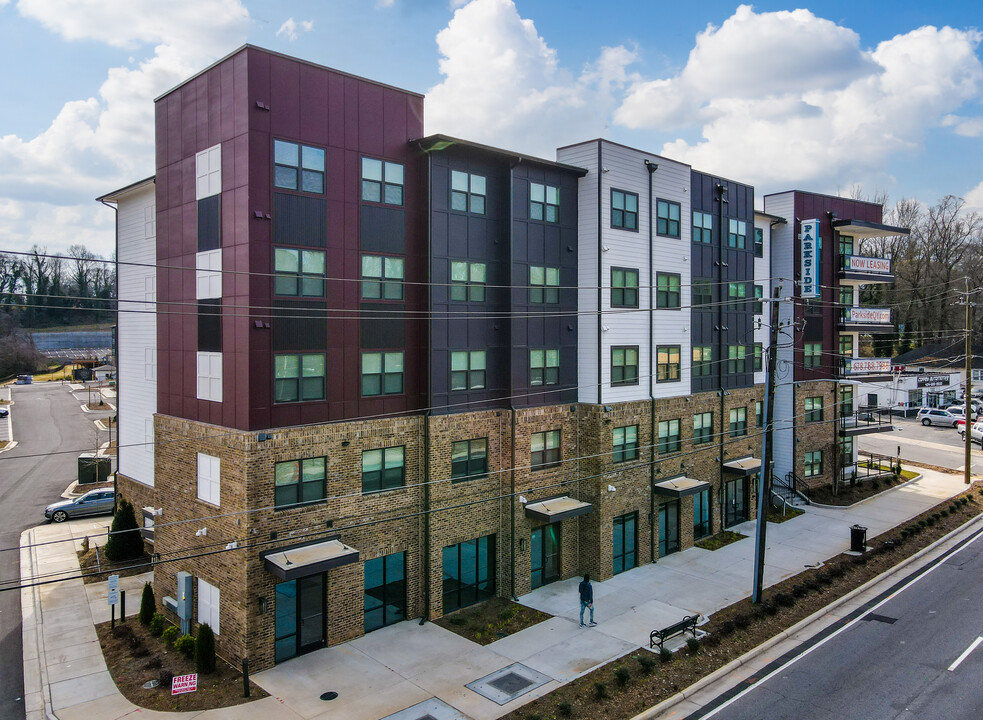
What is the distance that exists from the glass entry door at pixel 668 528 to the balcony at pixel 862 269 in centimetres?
1883

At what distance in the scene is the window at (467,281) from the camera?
2058 cm

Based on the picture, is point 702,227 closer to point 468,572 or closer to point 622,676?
point 468,572

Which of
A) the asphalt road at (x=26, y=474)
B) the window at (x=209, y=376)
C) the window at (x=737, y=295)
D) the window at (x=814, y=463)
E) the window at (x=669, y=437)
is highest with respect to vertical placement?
the window at (x=737, y=295)

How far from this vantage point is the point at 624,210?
24.7m

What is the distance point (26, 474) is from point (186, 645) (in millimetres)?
31535

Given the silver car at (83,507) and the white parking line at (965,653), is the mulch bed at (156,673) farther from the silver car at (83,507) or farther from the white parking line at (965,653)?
the white parking line at (965,653)

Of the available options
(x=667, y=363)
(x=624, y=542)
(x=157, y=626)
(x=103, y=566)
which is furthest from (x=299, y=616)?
(x=667, y=363)

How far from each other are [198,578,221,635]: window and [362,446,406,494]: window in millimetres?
4683

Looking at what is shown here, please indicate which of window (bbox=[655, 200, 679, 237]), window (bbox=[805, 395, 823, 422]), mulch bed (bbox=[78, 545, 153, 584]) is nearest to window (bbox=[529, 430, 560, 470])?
window (bbox=[655, 200, 679, 237])

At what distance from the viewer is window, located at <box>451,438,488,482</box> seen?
806 inches

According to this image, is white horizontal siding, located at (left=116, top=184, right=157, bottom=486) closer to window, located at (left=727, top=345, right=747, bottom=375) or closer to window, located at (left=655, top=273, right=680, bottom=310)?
window, located at (left=655, top=273, right=680, bottom=310)

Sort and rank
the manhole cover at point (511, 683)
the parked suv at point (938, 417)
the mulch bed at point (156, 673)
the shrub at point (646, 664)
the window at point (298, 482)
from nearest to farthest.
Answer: the mulch bed at point (156, 673)
the manhole cover at point (511, 683)
the shrub at point (646, 664)
the window at point (298, 482)
the parked suv at point (938, 417)

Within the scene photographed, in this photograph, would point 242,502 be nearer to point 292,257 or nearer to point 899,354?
point 292,257

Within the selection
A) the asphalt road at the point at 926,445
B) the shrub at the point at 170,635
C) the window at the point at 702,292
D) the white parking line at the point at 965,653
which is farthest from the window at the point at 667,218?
the asphalt road at the point at 926,445
